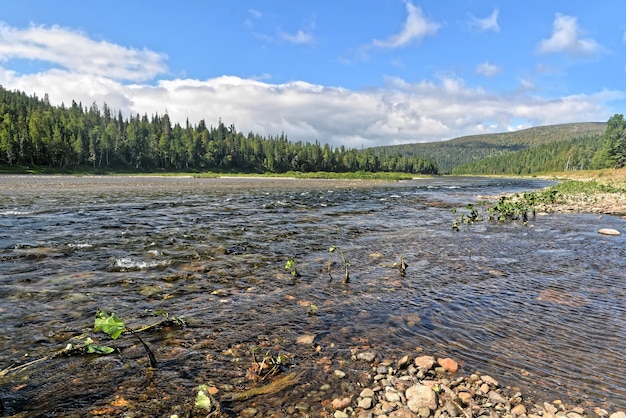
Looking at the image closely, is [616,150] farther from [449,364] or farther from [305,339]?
[305,339]

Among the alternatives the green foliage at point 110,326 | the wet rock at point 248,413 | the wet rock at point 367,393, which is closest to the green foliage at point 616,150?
the wet rock at point 367,393

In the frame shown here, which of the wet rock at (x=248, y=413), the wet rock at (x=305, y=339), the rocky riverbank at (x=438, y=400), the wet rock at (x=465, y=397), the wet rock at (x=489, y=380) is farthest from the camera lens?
the wet rock at (x=305, y=339)

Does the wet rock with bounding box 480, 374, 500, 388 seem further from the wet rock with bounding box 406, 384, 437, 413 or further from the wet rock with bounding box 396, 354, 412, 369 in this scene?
the wet rock with bounding box 396, 354, 412, 369

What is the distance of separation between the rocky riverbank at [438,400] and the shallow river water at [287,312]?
0.28 meters

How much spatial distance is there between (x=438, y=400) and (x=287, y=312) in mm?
3820

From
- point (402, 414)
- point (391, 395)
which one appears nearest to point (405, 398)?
point (391, 395)

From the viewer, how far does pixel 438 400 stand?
4.84m

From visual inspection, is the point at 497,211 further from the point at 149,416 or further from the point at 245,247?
the point at 149,416

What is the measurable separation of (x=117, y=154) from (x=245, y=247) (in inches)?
5950

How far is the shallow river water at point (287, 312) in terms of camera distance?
5.11 m

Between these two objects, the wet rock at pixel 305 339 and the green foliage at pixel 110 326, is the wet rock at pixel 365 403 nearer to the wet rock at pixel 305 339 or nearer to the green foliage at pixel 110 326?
the wet rock at pixel 305 339

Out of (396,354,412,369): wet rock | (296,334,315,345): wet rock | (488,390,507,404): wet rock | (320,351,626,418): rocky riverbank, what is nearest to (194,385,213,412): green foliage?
(320,351,626,418): rocky riverbank

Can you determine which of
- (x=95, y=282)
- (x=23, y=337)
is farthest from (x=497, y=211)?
(x=23, y=337)

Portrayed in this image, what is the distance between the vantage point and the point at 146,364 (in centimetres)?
555
